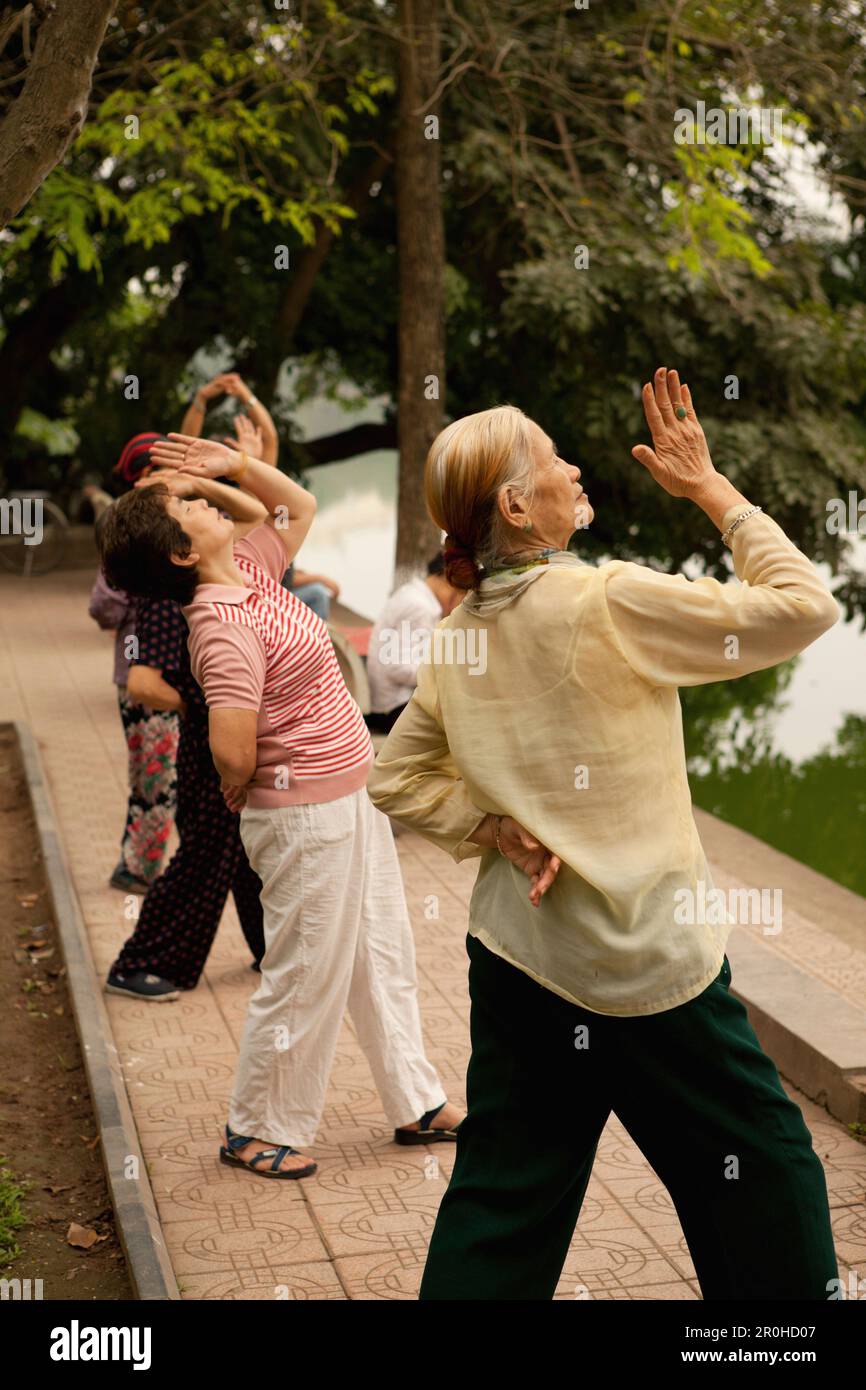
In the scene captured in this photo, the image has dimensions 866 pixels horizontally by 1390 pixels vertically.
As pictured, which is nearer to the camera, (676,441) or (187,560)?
(676,441)

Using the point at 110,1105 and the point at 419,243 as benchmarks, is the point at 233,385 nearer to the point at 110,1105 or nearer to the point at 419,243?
the point at 110,1105

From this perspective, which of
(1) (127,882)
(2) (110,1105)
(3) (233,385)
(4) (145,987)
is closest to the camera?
(2) (110,1105)

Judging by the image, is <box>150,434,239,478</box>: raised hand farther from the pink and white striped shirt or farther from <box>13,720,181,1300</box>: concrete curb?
<box>13,720,181,1300</box>: concrete curb

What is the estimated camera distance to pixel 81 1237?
390cm

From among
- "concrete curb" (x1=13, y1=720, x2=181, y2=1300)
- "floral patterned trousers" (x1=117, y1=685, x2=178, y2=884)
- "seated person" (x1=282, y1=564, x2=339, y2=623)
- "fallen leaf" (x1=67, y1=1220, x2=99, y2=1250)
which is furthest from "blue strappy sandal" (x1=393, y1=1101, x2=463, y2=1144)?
"seated person" (x1=282, y1=564, x2=339, y2=623)

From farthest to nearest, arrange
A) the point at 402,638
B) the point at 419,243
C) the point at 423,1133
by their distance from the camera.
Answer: the point at 419,243 → the point at 402,638 → the point at 423,1133

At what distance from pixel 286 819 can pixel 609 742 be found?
1.70 meters

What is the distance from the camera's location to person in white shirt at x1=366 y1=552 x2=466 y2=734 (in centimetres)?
684

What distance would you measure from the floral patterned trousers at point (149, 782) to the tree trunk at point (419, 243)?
222 inches

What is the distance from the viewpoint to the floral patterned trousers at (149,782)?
6.39 metres

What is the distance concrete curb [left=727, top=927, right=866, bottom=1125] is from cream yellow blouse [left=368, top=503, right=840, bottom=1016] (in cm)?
206

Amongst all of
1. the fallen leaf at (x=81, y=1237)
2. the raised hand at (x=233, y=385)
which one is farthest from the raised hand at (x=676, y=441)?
the raised hand at (x=233, y=385)

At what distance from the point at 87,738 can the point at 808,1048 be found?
6762 mm

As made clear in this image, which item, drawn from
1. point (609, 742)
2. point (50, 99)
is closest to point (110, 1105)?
point (609, 742)
